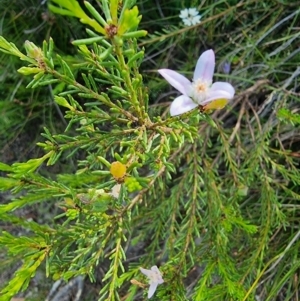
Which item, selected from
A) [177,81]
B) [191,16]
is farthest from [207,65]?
[191,16]

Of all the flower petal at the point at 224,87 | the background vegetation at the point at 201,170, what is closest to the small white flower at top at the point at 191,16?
Result: the background vegetation at the point at 201,170

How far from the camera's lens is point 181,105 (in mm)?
928

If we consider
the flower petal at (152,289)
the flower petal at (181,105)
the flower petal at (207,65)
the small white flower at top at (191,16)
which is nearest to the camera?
the flower petal at (181,105)

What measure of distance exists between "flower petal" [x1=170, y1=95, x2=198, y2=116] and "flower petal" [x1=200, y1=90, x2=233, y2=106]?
3 cm

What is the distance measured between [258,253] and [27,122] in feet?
4.02

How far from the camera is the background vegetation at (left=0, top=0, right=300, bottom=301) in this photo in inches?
51.7

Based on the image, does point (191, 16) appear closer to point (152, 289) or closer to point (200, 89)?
point (200, 89)

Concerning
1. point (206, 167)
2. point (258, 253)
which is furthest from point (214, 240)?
point (206, 167)

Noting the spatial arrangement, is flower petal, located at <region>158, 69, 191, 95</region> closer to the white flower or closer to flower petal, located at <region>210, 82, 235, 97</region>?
flower petal, located at <region>210, 82, 235, 97</region>

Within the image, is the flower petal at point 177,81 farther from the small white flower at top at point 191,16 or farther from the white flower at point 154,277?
the small white flower at top at point 191,16

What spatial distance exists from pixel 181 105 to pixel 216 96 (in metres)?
0.07

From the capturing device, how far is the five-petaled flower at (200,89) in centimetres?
91

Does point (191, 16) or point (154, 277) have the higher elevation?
point (191, 16)

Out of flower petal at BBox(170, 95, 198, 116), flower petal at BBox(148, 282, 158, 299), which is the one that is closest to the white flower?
flower petal at BBox(148, 282, 158, 299)
